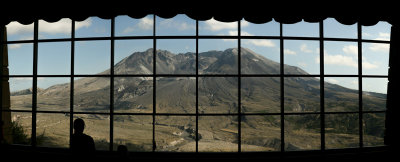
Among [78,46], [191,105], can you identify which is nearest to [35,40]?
[191,105]

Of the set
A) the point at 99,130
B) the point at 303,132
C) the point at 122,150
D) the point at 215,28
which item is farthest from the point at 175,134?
the point at 122,150

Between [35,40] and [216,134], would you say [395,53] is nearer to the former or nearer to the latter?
[35,40]

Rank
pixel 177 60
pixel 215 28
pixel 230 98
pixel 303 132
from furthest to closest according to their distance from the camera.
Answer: pixel 215 28 → pixel 177 60 → pixel 230 98 → pixel 303 132

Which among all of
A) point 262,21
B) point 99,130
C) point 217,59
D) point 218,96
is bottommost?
point 99,130

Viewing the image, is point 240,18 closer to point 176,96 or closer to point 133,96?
point 176,96

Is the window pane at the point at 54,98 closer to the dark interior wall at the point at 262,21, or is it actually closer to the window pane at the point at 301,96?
the window pane at the point at 301,96

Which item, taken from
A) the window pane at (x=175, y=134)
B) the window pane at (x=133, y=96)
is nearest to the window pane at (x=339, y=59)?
the window pane at (x=175, y=134)

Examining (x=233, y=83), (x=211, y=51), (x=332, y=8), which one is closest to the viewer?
(x=332, y=8)
